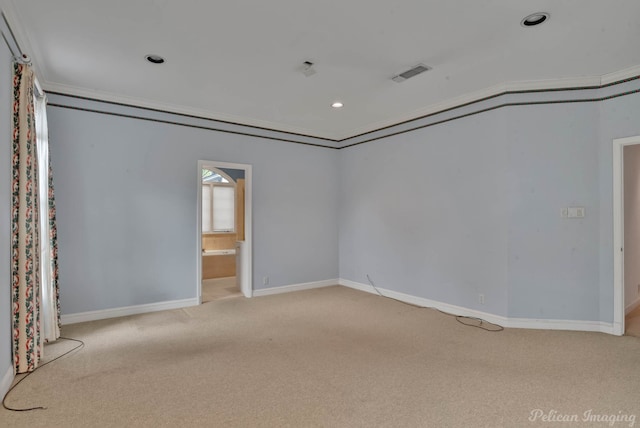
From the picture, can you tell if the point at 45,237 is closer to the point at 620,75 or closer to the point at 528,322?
the point at 528,322

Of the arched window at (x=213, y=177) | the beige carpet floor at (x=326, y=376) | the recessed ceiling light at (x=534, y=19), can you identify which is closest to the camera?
the beige carpet floor at (x=326, y=376)

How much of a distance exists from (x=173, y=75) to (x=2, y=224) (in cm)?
216

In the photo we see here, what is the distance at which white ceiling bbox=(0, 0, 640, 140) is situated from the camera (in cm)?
258

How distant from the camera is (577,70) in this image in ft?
11.8

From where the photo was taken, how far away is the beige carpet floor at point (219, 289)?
218 inches

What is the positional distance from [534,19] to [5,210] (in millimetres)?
4242

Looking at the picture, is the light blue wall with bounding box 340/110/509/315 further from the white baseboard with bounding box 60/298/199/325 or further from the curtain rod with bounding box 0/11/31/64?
the curtain rod with bounding box 0/11/31/64

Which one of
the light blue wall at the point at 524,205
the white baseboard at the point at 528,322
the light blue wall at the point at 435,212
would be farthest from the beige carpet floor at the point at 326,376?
the light blue wall at the point at 435,212

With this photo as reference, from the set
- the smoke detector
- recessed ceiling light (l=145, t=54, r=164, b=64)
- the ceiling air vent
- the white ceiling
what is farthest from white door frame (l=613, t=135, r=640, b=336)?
recessed ceiling light (l=145, t=54, r=164, b=64)

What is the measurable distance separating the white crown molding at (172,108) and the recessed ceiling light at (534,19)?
145 inches

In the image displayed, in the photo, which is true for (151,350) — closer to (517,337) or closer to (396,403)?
(396,403)

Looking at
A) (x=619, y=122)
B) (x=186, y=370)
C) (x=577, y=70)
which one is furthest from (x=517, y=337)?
(x=186, y=370)

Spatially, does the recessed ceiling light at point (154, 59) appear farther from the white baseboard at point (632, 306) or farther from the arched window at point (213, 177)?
the white baseboard at point (632, 306)

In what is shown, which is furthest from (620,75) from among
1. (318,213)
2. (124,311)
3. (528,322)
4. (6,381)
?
(124,311)
